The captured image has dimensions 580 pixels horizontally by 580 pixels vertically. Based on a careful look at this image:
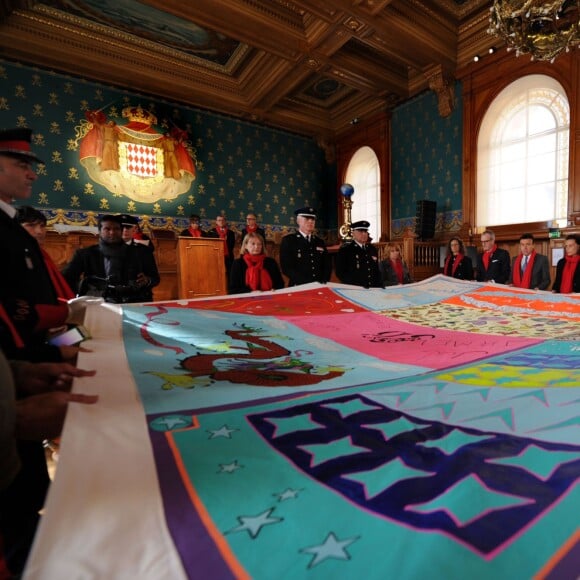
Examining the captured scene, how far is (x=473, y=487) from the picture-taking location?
57 cm

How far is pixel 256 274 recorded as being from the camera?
3.18 m

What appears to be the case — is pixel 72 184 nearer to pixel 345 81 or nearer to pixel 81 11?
pixel 81 11

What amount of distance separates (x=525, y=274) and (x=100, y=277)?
5009mm

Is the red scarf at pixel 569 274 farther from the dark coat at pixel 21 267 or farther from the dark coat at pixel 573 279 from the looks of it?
the dark coat at pixel 21 267

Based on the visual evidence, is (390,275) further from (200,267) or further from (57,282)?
(57,282)

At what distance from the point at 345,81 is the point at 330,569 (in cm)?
835

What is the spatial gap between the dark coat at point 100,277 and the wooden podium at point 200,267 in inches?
75.6

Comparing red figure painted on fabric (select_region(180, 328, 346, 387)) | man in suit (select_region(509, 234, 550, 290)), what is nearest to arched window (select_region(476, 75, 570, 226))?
man in suit (select_region(509, 234, 550, 290))

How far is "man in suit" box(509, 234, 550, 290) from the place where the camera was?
4559 mm

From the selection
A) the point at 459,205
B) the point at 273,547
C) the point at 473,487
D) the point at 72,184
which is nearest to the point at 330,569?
the point at 273,547

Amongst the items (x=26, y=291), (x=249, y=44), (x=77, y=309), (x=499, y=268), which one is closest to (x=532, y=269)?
(x=499, y=268)

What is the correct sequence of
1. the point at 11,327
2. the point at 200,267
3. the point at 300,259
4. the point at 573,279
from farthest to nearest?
the point at 200,267 < the point at 573,279 < the point at 300,259 < the point at 11,327

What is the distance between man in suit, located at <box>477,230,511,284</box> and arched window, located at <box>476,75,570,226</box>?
131cm

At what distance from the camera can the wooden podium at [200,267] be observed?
509 cm
